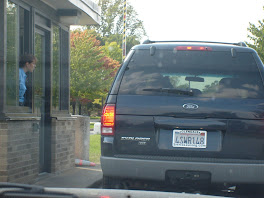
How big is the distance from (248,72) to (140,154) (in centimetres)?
145

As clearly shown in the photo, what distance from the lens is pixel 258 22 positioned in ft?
118

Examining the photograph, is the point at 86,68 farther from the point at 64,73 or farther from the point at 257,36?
the point at 64,73

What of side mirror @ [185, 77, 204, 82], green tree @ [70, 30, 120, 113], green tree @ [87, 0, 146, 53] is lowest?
side mirror @ [185, 77, 204, 82]

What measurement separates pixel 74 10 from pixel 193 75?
16.5 feet

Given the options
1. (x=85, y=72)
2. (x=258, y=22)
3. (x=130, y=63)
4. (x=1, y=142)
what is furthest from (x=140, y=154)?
(x=85, y=72)

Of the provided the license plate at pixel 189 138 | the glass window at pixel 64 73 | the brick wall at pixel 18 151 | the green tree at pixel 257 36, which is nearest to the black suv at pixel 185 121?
the license plate at pixel 189 138

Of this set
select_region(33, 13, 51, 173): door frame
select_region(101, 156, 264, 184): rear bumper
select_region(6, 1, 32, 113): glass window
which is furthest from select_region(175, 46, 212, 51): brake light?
select_region(33, 13, 51, 173): door frame

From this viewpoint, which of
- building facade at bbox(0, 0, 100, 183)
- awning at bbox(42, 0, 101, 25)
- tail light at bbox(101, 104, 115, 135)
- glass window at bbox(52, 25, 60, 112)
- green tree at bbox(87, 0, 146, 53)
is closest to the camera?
tail light at bbox(101, 104, 115, 135)

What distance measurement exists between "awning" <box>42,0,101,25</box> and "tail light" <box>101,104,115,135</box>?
4.23m

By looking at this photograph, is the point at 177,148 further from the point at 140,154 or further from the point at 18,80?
the point at 18,80

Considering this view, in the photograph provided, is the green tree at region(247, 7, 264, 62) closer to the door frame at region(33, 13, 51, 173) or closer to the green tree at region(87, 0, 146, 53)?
the door frame at region(33, 13, 51, 173)

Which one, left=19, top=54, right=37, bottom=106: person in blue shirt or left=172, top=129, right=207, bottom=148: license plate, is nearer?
left=172, top=129, right=207, bottom=148: license plate

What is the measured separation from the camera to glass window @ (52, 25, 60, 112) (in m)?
10.4

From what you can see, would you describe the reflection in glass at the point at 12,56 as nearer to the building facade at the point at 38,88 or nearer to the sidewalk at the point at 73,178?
the building facade at the point at 38,88
